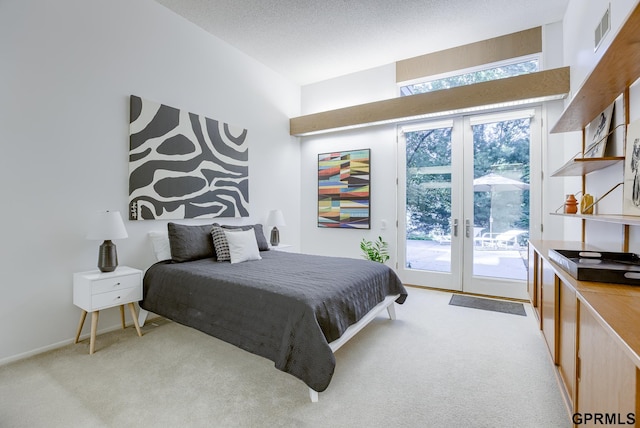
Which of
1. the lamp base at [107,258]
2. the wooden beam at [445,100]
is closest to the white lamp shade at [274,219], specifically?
the wooden beam at [445,100]

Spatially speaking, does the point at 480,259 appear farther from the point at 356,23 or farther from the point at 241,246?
the point at 356,23

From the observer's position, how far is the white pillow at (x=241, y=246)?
3.31 m

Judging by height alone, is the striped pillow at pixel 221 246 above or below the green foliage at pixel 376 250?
above

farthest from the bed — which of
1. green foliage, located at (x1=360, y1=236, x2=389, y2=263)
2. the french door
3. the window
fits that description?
the window

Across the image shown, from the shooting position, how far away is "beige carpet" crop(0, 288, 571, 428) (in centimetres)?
174

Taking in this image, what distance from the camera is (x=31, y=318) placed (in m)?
2.50

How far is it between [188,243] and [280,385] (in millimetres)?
1870

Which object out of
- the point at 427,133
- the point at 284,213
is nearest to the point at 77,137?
the point at 284,213

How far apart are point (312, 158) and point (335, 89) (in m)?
1.25

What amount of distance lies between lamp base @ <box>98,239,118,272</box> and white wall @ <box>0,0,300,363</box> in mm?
263

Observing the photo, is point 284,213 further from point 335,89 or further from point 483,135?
point 483,135

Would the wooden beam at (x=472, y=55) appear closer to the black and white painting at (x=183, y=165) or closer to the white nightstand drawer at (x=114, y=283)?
the black and white painting at (x=183, y=165)
